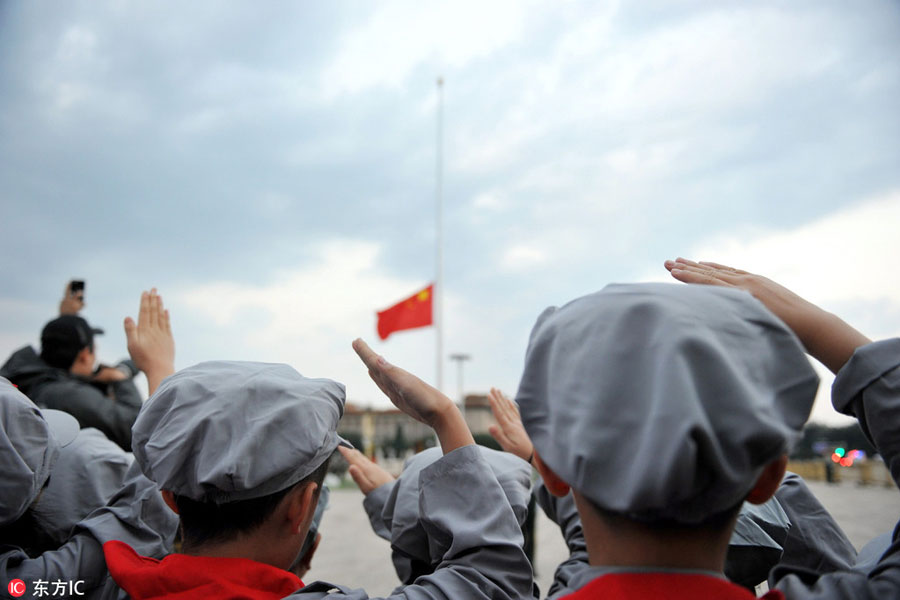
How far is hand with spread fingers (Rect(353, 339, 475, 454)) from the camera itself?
160 centimetres

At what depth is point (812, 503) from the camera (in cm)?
194

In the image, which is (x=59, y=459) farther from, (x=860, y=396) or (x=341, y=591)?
(x=860, y=396)

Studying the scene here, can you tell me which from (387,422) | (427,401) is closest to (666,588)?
(427,401)

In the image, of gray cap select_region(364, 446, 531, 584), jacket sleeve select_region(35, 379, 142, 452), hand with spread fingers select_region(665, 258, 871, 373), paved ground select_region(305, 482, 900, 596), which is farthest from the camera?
paved ground select_region(305, 482, 900, 596)

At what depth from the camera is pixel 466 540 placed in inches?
58.1

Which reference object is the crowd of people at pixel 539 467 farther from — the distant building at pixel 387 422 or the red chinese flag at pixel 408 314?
the distant building at pixel 387 422

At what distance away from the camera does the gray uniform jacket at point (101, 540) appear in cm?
176

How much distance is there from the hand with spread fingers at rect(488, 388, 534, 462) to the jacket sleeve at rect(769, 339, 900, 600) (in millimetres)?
1344

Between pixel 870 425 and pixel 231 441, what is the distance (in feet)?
4.25

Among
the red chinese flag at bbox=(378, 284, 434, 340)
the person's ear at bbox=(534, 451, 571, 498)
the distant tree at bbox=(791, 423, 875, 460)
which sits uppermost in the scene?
the person's ear at bbox=(534, 451, 571, 498)

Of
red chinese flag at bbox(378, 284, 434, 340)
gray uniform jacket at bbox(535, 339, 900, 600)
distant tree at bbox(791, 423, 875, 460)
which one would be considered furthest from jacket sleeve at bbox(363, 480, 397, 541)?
distant tree at bbox(791, 423, 875, 460)

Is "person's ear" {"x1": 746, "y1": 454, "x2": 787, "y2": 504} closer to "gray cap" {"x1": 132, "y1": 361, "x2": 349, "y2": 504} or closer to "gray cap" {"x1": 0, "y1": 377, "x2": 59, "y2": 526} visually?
"gray cap" {"x1": 132, "y1": 361, "x2": 349, "y2": 504}

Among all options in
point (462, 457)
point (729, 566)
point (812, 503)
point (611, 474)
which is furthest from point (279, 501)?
point (812, 503)

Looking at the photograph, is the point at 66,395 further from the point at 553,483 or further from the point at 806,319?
the point at 806,319
